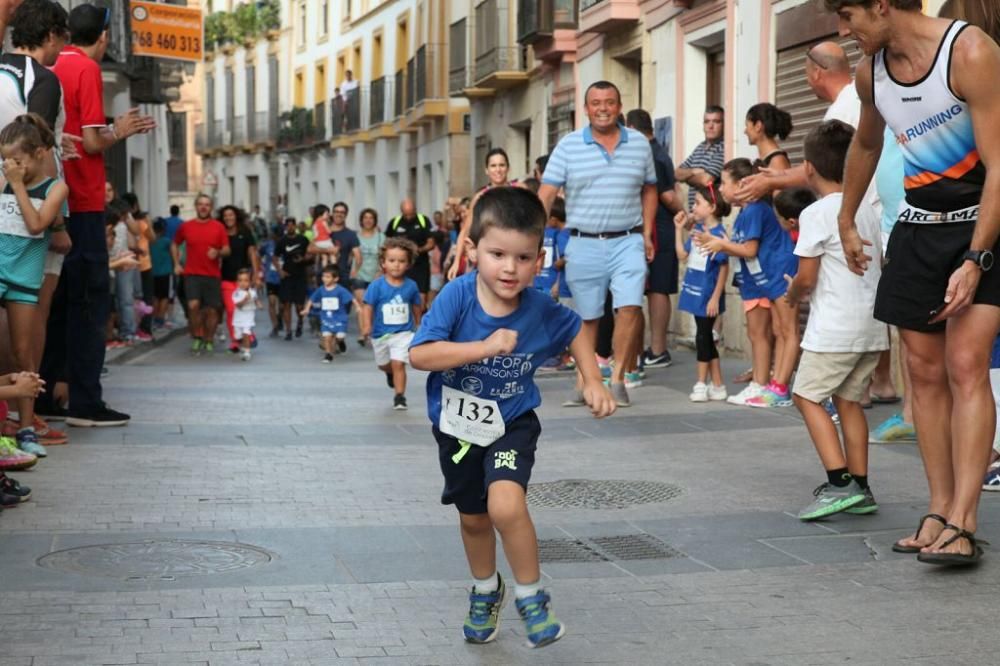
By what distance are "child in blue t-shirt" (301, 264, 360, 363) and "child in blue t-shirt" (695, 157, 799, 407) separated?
321 inches

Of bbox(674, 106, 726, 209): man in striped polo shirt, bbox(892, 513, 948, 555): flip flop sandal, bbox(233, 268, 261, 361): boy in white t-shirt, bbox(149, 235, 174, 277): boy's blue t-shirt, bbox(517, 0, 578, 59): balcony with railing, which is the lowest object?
bbox(233, 268, 261, 361): boy in white t-shirt

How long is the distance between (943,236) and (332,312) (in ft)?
46.6

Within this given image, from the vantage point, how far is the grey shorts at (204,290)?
21234mm

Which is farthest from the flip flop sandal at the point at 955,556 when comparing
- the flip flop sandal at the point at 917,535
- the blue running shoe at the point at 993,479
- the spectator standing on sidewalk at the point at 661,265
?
the spectator standing on sidewalk at the point at 661,265

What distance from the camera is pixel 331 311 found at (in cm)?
1958

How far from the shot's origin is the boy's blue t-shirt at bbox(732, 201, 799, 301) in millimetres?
11031

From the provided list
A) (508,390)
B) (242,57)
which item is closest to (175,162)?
(242,57)

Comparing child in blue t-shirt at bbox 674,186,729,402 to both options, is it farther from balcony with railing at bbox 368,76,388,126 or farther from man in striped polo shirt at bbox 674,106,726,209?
balcony with railing at bbox 368,76,388,126

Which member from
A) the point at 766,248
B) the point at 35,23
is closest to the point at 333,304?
the point at 766,248

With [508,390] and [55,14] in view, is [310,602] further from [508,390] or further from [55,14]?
[55,14]

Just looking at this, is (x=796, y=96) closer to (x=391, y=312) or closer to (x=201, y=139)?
(x=391, y=312)

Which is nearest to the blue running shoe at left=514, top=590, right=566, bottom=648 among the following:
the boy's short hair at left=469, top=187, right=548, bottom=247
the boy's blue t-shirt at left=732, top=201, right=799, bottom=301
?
the boy's short hair at left=469, top=187, right=548, bottom=247

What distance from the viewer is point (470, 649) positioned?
15.7 feet

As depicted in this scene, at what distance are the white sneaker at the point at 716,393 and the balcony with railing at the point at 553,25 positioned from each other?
14.7 meters
